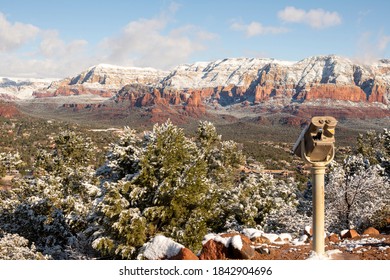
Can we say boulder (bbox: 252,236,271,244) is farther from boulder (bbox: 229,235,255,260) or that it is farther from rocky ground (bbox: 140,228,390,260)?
boulder (bbox: 229,235,255,260)

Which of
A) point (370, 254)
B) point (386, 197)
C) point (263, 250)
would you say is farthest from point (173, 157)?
point (386, 197)

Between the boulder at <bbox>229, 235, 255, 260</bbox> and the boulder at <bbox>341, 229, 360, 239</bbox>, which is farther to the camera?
the boulder at <bbox>341, 229, 360, 239</bbox>

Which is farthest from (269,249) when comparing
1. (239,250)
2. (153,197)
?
(153,197)

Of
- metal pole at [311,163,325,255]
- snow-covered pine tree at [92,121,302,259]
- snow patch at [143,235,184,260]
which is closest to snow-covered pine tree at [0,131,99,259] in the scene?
snow-covered pine tree at [92,121,302,259]

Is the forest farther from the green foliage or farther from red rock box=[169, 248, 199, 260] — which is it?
red rock box=[169, 248, 199, 260]

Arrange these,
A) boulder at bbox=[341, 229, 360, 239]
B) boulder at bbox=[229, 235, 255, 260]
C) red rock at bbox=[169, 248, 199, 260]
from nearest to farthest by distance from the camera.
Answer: red rock at bbox=[169, 248, 199, 260] < boulder at bbox=[229, 235, 255, 260] < boulder at bbox=[341, 229, 360, 239]

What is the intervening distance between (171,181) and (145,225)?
6.01ft

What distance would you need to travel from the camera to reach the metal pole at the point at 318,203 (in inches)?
271

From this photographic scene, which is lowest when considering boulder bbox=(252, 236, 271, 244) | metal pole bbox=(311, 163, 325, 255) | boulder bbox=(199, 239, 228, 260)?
boulder bbox=(252, 236, 271, 244)

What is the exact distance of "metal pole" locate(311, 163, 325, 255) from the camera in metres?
6.88

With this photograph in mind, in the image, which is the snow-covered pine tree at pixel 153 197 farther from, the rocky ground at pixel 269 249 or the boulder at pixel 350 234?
the boulder at pixel 350 234

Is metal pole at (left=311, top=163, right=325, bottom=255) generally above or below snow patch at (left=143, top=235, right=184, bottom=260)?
above

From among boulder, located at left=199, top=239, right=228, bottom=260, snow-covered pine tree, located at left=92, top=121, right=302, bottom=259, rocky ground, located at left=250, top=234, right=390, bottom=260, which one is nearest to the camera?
boulder, located at left=199, top=239, right=228, bottom=260

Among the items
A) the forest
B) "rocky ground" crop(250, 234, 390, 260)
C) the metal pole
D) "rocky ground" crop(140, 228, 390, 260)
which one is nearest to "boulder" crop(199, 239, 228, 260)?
"rocky ground" crop(140, 228, 390, 260)
